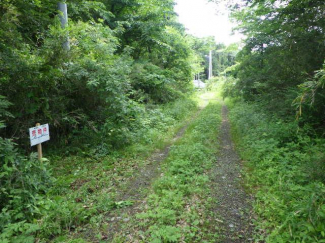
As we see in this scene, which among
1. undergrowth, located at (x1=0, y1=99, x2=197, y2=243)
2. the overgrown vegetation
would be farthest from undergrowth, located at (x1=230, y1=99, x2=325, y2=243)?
undergrowth, located at (x1=0, y1=99, x2=197, y2=243)

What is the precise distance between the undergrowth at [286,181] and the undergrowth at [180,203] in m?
0.96

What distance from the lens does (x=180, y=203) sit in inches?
156

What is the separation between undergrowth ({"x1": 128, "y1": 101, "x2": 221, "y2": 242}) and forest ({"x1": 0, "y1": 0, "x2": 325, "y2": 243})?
2cm

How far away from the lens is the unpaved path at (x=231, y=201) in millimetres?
3351

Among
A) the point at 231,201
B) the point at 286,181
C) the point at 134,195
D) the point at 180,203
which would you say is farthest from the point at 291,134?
the point at 134,195

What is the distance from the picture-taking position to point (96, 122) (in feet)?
24.1

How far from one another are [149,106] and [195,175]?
729cm

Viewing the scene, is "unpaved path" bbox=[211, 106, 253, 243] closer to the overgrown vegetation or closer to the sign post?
the overgrown vegetation

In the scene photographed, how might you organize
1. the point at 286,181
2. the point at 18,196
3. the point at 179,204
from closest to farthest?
1. the point at 18,196
2. the point at 179,204
3. the point at 286,181

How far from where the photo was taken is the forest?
11.1 feet

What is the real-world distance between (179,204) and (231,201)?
1088mm

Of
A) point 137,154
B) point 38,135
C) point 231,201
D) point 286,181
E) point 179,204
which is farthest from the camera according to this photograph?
point 137,154

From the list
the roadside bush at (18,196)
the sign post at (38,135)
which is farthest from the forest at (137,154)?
the sign post at (38,135)

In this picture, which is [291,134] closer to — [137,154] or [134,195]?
[137,154]
